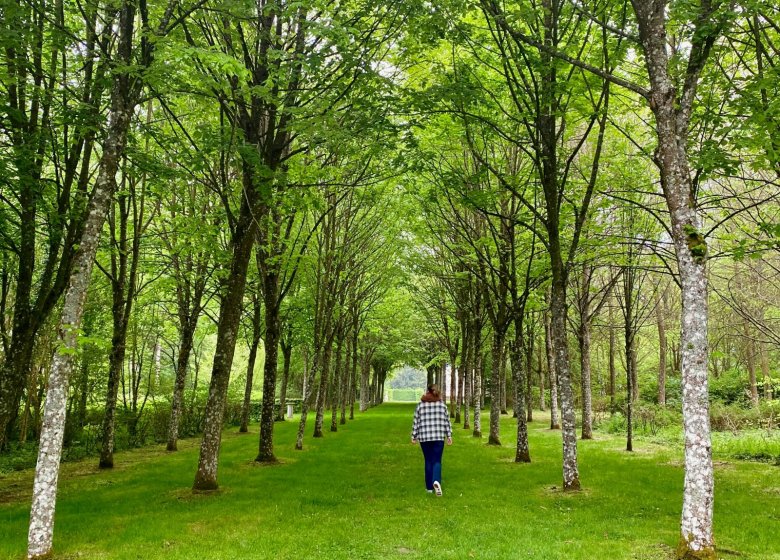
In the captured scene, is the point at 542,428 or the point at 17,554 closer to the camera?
the point at 17,554

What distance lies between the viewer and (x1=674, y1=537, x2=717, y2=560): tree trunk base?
19.7 ft

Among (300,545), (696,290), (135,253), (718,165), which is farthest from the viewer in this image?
(135,253)

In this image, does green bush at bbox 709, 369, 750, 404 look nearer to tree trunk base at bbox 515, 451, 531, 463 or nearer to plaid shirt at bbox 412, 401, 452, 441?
tree trunk base at bbox 515, 451, 531, 463

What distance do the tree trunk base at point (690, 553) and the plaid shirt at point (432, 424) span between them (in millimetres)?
4589

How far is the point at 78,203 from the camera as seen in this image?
1054 cm

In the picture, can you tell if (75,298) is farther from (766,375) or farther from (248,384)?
(766,375)

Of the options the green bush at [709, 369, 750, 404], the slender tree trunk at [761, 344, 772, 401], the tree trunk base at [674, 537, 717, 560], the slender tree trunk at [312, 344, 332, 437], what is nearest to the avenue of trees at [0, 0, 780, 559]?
the tree trunk base at [674, 537, 717, 560]

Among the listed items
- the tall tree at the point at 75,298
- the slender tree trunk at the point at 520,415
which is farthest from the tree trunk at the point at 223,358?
the slender tree trunk at the point at 520,415

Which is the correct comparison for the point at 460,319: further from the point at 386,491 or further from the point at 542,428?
the point at 386,491

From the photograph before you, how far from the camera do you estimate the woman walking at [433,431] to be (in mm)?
10188

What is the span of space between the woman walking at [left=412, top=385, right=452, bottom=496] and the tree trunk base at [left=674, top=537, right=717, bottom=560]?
4.59 meters

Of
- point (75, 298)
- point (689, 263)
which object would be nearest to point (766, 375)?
point (689, 263)

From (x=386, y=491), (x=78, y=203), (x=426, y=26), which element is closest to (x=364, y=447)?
(x=386, y=491)

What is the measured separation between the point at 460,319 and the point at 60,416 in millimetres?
21127
